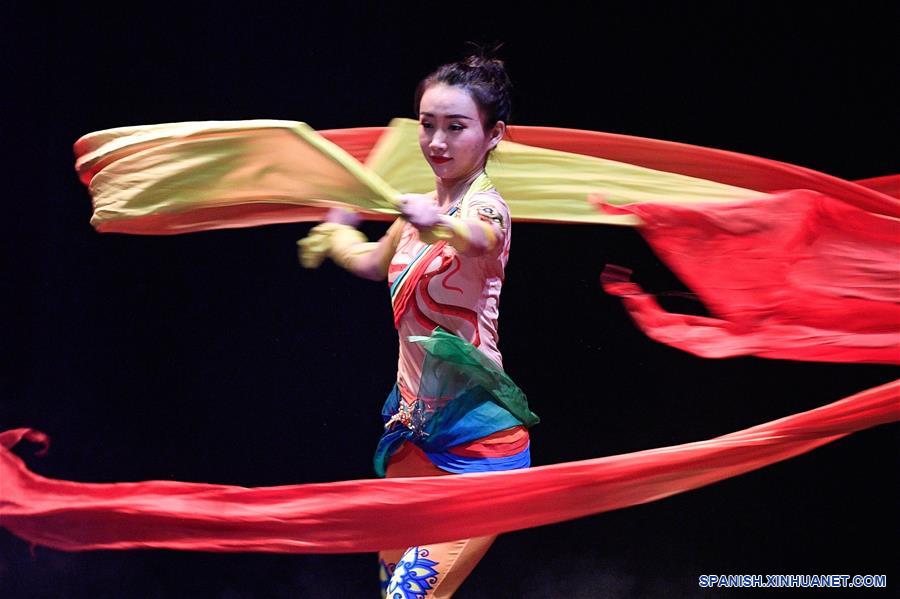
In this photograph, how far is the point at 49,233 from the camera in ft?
8.87

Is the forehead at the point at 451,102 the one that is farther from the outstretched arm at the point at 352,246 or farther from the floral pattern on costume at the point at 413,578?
the floral pattern on costume at the point at 413,578

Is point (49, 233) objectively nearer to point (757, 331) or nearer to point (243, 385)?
point (243, 385)

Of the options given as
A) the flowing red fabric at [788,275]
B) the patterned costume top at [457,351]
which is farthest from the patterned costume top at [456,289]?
the flowing red fabric at [788,275]

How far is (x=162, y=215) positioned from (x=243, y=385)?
57 centimetres

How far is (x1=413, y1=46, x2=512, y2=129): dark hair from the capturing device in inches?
80.6

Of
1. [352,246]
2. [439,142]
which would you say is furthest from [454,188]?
[352,246]

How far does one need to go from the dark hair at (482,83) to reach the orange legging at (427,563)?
611 mm

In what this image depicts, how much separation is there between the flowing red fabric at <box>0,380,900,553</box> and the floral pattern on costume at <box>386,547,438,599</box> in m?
0.05

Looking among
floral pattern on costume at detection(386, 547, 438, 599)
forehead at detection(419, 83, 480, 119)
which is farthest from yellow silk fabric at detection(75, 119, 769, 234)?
floral pattern on costume at detection(386, 547, 438, 599)

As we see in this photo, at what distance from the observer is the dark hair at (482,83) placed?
205 centimetres

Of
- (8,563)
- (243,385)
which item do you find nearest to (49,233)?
(243,385)

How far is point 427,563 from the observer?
2.02 m

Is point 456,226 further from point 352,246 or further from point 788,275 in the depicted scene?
point 788,275

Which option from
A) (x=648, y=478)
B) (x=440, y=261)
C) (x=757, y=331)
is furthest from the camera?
(x=757, y=331)
